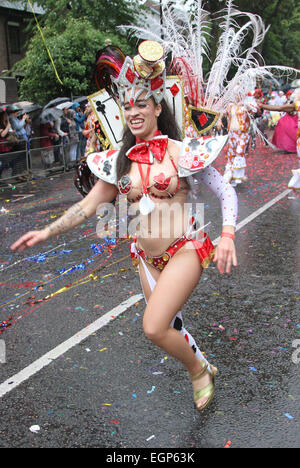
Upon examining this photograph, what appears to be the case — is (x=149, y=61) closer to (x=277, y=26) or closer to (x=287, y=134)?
(x=287, y=134)

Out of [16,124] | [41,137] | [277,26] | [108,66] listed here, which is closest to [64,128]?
[41,137]

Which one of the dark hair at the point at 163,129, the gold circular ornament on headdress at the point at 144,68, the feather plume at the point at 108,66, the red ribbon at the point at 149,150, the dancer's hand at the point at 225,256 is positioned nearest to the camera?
the dancer's hand at the point at 225,256

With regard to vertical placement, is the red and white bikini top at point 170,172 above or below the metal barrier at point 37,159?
above

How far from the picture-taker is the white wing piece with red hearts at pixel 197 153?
286cm

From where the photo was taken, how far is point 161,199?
9.60 ft

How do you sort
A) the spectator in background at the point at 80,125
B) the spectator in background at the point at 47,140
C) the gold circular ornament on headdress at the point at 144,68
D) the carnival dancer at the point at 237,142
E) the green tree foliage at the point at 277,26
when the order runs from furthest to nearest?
the green tree foliage at the point at 277,26 → the spectator in background at the point at 80,125 → the spectator in background at the point at 47,140 → the carnival dancer at the point at 237,142 → the gold circular ornament on headdress at the point at 144,68

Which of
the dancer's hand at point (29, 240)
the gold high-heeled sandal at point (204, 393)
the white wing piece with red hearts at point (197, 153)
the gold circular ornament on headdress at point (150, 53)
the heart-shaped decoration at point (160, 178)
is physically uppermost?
the gold circular ornament on headdress at point (150, 53)

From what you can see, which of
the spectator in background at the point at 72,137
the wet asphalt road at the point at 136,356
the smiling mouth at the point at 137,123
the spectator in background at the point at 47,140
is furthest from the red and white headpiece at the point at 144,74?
the spectator in background at the point at 72,137

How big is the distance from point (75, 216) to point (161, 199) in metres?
0.53

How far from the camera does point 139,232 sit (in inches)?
120

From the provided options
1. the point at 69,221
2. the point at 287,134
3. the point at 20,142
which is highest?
the point at 69,221

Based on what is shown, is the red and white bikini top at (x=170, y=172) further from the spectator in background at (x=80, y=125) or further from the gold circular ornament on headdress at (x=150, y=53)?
the spectator in background at (x=80, y=125)

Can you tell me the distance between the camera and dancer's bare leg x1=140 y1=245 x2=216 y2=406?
9.09 feet

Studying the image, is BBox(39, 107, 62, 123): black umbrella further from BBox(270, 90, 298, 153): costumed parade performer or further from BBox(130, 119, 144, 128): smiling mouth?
BBox(130, 119, 144, 128): smiling mouth
